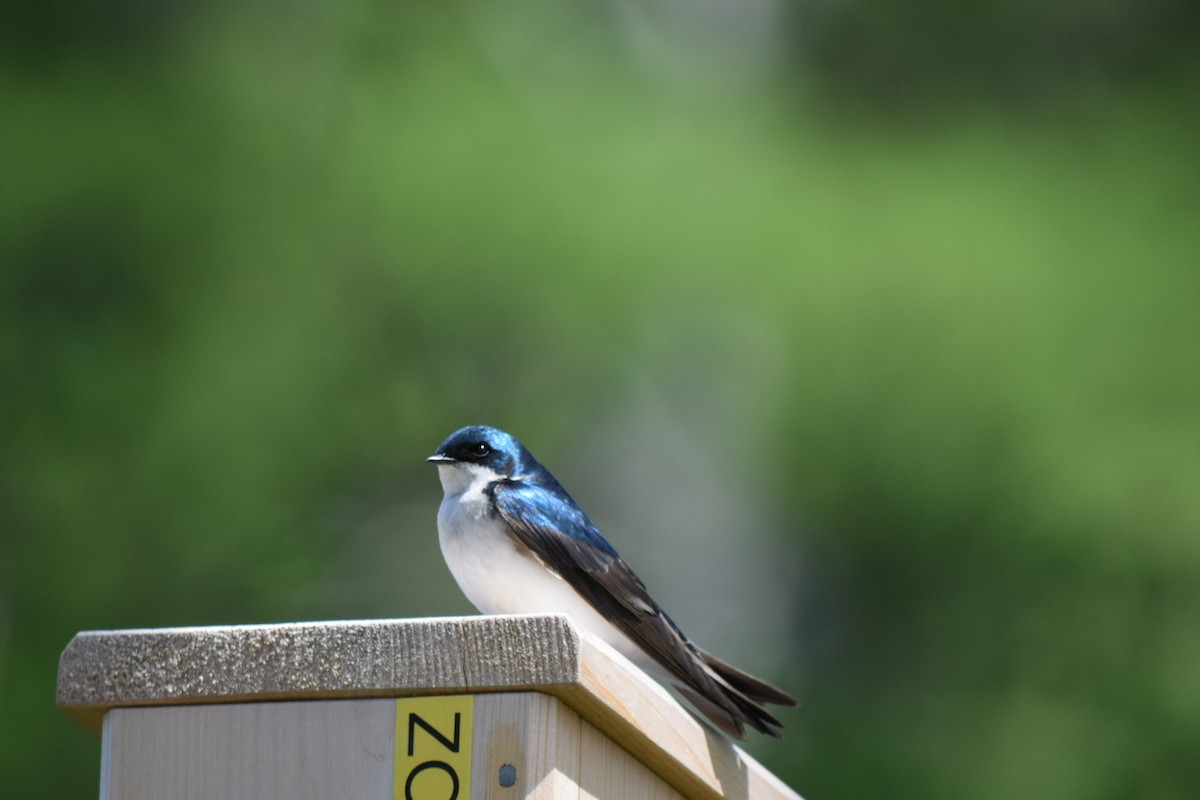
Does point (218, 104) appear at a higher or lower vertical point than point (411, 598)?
higher

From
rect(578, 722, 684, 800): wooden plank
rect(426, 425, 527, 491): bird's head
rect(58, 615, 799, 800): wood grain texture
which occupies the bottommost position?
rect(578, 722, 684, 800): wooden plank

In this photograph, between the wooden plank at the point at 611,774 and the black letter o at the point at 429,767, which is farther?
the wooden plank at the point at 611,774

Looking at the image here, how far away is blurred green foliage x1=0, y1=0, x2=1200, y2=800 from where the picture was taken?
19.9 ft

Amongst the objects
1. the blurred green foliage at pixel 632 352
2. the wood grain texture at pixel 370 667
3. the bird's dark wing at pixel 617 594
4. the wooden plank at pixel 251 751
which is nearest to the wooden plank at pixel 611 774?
the wood grain texture at pixel 370 667

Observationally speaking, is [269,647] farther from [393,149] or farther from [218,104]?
[218,104]

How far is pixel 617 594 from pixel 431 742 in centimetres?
46

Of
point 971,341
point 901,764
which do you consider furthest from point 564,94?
point 901,764

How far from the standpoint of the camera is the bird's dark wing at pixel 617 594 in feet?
7.25

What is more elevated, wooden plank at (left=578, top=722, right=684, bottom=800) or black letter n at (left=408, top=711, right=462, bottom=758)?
black letter n at (left=408, top=711, right=462, bottom=758)

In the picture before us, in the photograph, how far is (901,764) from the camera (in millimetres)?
5992

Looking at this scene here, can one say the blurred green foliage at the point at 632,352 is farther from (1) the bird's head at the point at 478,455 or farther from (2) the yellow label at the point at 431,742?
(2) the yellow label at the point at 431,742

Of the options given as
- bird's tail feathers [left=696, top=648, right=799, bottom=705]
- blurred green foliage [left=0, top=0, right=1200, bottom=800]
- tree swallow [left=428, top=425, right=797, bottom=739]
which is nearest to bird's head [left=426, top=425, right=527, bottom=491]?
tree swallow [left=428, top=425, right=797, bottom=739]

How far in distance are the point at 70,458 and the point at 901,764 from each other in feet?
11.1

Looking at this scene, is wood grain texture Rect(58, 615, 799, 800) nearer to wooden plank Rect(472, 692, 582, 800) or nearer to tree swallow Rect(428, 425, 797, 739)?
wooden plank Rect(472, 692, 582, 800)
